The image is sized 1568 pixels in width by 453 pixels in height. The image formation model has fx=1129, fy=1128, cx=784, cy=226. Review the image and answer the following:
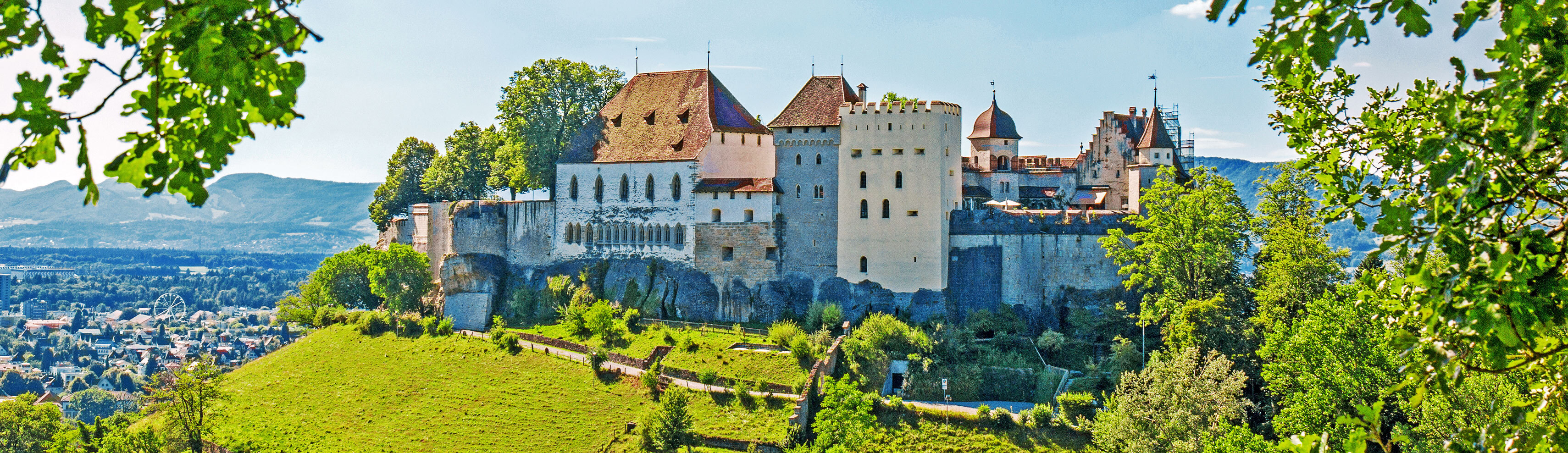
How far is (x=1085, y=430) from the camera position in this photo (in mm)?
39125

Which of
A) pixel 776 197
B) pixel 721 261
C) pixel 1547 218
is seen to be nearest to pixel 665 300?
pixel 721 261

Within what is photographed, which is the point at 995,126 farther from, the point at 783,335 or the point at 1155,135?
the point at 783,335

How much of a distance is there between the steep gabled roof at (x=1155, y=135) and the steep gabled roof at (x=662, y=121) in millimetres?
19105

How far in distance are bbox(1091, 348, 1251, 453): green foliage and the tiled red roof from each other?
19.9 m

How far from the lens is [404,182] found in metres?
71.6

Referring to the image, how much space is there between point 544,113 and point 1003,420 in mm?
31743

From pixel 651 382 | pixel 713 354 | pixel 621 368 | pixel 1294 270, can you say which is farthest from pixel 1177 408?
pixel 621 368

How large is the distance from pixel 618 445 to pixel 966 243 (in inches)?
751

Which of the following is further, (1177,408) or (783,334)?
(783,334)

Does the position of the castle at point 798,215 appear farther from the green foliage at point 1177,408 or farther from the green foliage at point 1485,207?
the green foliage at point 1485,207

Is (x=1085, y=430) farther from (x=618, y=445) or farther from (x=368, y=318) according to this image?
(x=368, y=318)

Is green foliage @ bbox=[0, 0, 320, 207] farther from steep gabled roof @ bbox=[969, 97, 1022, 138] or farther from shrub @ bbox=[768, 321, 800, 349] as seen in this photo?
steep gabled roof @ bbox=[969, 97, 1022, 138]

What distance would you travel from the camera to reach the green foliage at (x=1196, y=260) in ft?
125

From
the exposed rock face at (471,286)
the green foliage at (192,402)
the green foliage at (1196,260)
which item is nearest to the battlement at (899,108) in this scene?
the green foliage at (1196,260)
